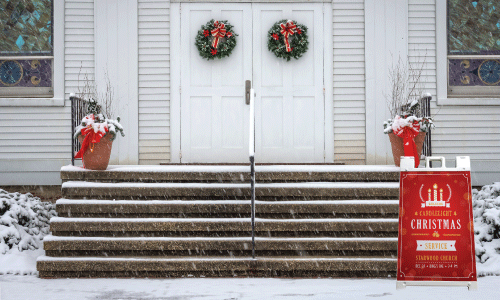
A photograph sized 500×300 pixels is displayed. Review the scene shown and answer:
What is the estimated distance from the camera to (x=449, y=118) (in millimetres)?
6285

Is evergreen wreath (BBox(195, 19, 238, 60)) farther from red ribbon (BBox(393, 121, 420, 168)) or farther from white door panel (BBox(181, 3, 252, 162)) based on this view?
red ribbon (BBox(393, 121, 420, 168))

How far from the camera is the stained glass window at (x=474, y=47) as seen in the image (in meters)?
6.34

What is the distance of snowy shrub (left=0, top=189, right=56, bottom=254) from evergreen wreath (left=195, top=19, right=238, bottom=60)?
10.2 ft

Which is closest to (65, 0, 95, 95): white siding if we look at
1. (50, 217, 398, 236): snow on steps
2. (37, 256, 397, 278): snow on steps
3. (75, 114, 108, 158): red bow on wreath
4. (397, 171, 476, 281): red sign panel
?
(75, 114, 108, 158): red bow on wreath

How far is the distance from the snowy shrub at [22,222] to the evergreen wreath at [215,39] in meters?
3.10

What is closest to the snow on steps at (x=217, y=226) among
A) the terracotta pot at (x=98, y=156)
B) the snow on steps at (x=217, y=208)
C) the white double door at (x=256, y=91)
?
the snow on steps at (x=217, y=208)

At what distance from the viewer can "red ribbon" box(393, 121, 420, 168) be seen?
470cm

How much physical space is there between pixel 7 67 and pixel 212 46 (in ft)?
10.1

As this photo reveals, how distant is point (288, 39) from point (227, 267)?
3.58 metres

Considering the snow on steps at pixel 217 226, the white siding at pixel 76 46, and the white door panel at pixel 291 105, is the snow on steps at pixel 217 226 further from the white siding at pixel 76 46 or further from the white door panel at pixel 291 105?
the white siding at pixel 76 46

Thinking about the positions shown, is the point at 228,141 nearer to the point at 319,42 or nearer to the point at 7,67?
the point at 319,42

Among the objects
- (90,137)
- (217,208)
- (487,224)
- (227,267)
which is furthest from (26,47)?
(487,224)

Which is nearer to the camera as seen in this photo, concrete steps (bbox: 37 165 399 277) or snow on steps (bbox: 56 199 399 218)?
concrete steps (bbox: 37 165 399 277)

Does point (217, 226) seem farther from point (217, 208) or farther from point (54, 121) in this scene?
point (54, 121)
